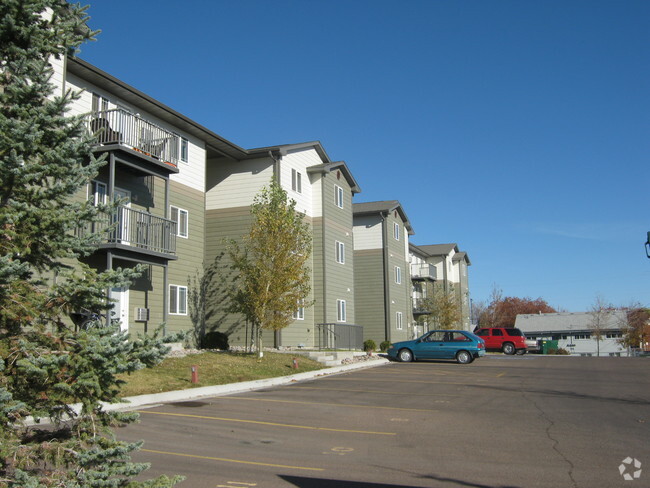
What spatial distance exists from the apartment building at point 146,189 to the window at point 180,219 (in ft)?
0.14

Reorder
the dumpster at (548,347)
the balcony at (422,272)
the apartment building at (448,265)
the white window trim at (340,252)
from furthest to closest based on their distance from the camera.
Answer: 1. the apartment building at (448,265)
2. the balcony at (422,272)
3. the dumpster at (548,347)
4. the white window trim at (340,252)

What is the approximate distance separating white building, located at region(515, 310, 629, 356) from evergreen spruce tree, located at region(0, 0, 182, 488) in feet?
240

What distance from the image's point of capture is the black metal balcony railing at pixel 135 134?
21.0 m

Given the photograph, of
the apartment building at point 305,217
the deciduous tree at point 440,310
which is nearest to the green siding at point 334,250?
the apartment building at point 305,217

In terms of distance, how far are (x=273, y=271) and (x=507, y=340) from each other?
77.2ft

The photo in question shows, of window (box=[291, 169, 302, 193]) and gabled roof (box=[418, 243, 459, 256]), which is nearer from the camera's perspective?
window (box=[291, 169, 302, 193])

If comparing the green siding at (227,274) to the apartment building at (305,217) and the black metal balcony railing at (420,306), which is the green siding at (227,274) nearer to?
the apartment building at (305,217)

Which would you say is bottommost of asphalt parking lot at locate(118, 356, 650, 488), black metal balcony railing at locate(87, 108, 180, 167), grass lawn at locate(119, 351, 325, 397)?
asphalt parking lot at locate(118, 356, 650, 488)

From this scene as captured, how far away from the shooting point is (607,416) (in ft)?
46.0

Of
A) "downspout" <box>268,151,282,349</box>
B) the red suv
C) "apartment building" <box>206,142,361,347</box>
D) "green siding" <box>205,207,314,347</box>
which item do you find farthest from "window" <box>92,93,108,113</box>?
the red suv

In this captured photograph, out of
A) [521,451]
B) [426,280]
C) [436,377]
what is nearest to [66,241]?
[521,451]

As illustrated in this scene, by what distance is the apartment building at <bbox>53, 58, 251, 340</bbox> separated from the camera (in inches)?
822

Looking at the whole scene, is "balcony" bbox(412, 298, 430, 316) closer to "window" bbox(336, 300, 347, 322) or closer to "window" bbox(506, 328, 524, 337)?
"window" bbox(506, 328, 524, 337)

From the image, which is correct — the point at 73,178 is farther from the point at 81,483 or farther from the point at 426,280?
the point at 426,280
